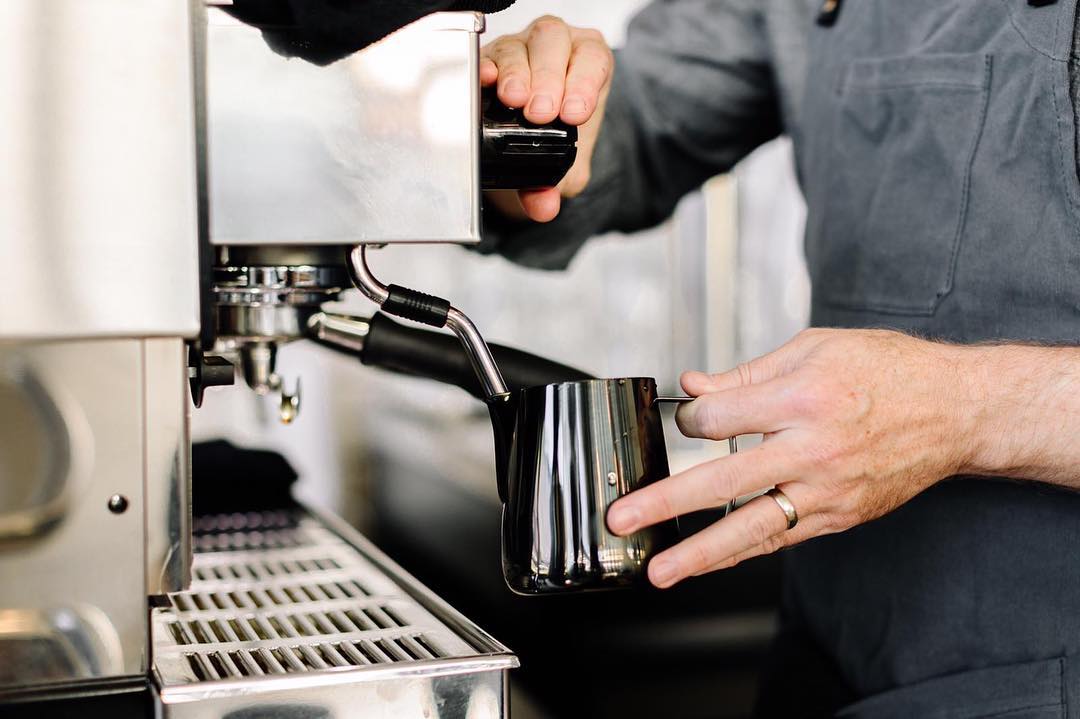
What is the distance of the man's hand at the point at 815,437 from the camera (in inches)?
19.8

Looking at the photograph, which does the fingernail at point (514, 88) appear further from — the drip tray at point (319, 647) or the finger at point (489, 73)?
the drip tray at point (319, 647)

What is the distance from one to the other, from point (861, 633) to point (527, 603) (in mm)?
734

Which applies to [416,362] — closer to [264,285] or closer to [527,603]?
[264,285]

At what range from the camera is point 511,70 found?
57 centimetres

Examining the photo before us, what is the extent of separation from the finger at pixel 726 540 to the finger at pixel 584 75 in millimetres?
221

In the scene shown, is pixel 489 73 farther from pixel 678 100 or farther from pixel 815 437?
pixel 678 100

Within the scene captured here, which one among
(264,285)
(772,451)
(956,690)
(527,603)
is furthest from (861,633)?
(527,603)

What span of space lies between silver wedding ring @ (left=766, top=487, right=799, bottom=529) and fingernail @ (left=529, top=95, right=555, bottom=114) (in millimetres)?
223

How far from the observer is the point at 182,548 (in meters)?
0.49

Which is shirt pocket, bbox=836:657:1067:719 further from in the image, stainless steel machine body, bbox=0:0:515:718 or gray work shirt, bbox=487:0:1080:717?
stainless steel machine body, bbox=0:0:515:718

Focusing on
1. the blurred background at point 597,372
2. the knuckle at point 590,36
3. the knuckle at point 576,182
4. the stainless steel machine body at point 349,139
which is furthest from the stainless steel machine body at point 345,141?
the blurred background at point 597,372

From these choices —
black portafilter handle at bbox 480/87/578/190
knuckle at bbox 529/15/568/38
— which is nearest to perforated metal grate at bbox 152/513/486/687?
black portafilter handle at bbox 480/87/578/190

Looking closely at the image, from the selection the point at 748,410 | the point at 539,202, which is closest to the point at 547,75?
the point at 539,202

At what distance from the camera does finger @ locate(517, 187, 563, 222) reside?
2.24ft
